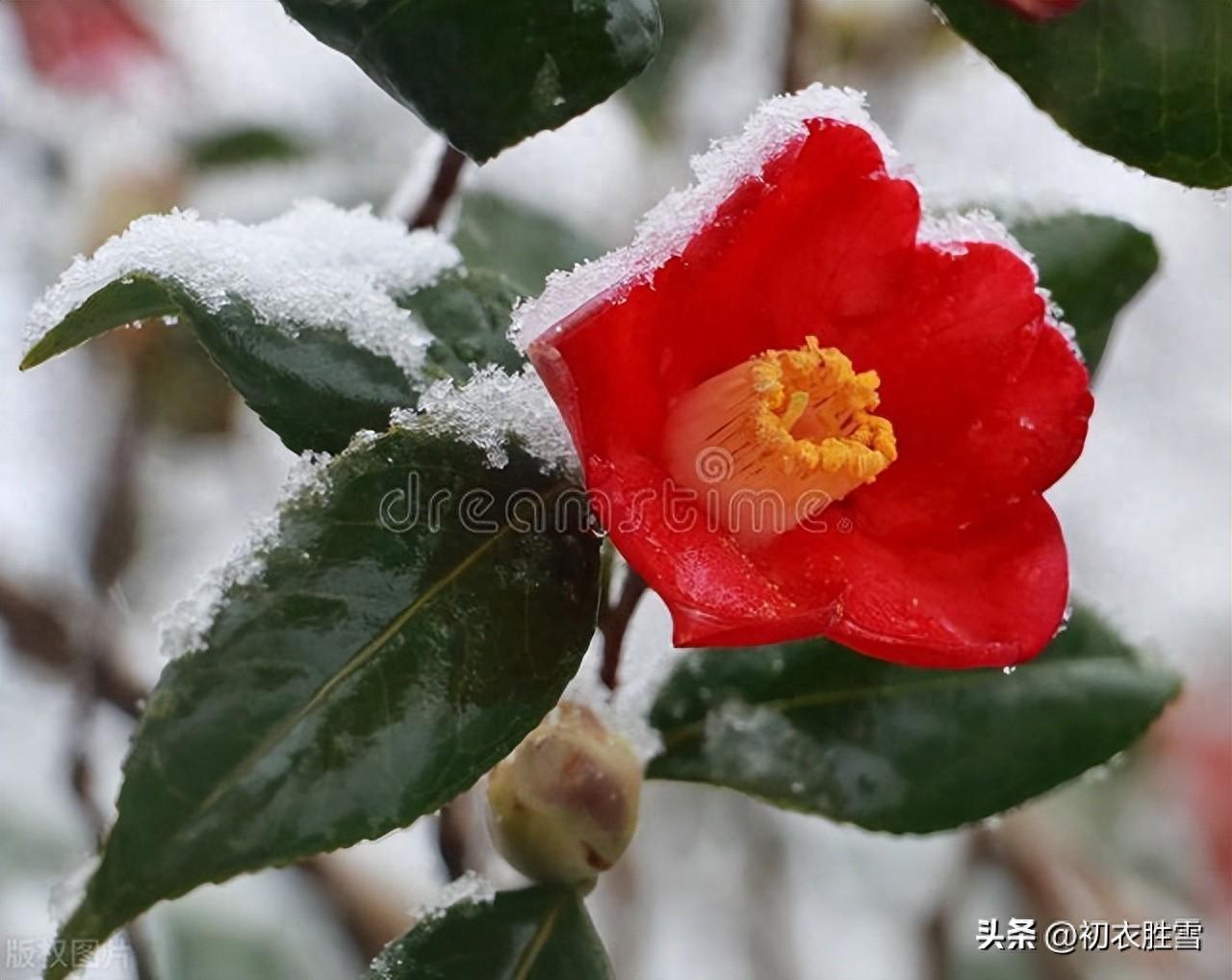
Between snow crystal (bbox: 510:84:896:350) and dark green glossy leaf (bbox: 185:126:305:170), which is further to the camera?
dark green glossy leaf (bbox: 185:126:305:170)

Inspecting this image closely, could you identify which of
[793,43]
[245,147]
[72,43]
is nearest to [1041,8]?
[793,43]

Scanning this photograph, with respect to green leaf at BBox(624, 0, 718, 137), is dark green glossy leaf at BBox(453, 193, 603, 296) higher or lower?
higher

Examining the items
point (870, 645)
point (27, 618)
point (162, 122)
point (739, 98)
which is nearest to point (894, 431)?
point (870, 645)

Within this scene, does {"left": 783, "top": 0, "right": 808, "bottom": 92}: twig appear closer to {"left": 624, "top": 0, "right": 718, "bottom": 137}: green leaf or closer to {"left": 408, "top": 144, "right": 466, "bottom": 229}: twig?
{"left": 408, "top": 144, "right": 466, "bottom": 229}: twig

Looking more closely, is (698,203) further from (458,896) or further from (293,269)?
(458,896)

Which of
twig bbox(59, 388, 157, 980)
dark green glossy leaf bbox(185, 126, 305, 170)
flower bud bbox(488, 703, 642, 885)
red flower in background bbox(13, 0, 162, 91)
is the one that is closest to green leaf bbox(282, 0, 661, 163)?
flower bud bbox(488, 703, 642, 885)

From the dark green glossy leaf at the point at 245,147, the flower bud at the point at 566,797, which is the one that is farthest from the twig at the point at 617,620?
the dark green glossy leaf at the point at 245,147

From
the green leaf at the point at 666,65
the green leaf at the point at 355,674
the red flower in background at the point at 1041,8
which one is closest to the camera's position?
the green leaf at the point at 355,674

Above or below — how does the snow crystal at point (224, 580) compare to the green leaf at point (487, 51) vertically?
below

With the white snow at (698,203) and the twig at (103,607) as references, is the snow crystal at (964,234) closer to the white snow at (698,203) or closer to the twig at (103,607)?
the white snow at (698,203)
